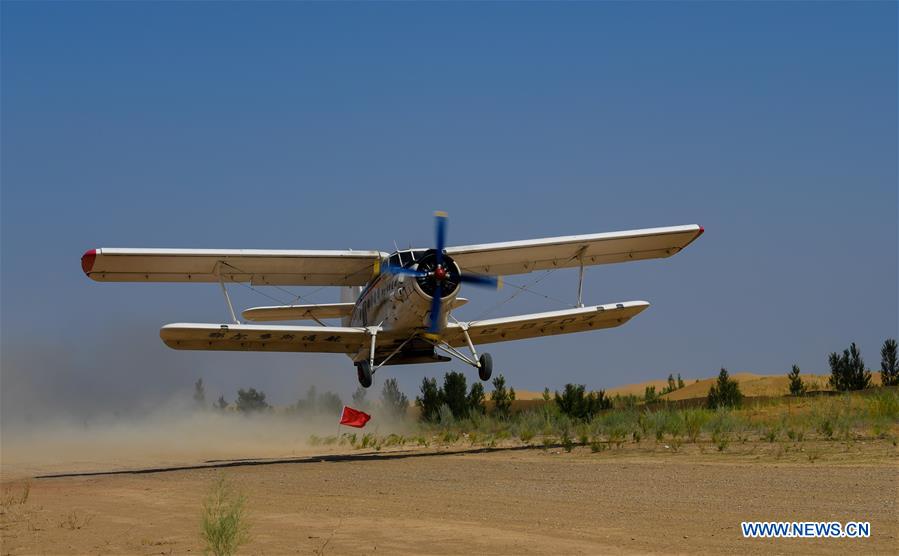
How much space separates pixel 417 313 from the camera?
2600 centimetres

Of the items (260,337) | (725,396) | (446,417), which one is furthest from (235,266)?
(725,396)

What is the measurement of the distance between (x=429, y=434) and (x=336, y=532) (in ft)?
82.0

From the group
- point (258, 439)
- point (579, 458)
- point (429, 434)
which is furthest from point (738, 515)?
point (258, 439)

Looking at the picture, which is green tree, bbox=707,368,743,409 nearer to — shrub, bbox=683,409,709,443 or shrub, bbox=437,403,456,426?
shrub, bbox=683,409,709,443

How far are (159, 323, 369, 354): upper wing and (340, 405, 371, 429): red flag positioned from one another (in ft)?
17.4

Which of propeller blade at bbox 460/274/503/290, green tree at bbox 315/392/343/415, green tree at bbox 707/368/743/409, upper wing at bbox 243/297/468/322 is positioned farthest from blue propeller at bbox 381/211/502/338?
green tree at bbox 315/392/343/415

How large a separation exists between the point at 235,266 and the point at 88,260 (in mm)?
3985

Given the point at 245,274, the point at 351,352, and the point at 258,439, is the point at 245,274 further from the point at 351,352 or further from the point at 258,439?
the point at 258,439

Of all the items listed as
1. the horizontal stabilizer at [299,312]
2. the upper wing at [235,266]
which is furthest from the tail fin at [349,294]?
the upper wing at [235,266]

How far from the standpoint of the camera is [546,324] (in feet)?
96.3

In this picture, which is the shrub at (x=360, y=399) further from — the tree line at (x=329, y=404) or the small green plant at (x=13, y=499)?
the small green plant at (x=13, y=499)

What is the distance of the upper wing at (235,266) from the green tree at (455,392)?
1906 cm

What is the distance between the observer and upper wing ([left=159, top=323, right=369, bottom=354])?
83.5 ft

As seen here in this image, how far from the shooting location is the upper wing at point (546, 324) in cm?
2830
